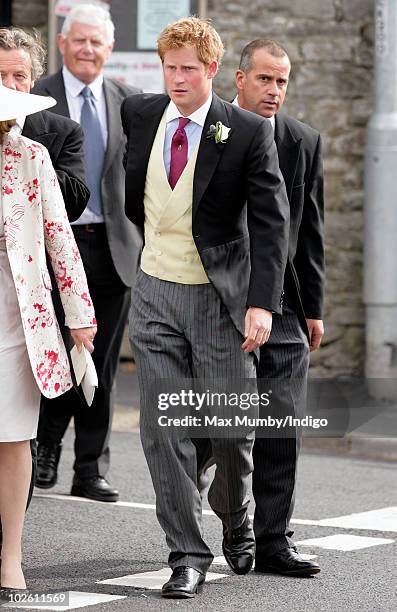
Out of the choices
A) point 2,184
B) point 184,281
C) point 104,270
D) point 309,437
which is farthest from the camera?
point 309,437

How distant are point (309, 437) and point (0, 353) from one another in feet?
16.6

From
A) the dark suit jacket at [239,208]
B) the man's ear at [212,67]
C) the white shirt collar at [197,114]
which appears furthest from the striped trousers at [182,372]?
the man's ear at [212,67]

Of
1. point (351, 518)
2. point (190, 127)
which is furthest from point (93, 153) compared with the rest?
point (351, 518)

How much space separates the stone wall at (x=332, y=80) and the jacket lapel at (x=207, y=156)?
256 inches

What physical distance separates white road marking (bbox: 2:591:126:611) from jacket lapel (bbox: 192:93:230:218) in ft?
4.82

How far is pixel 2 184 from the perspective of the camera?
5.53m

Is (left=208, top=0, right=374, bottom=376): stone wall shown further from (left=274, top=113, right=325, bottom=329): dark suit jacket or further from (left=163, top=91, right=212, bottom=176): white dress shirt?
(left=163, top=91, right=212, bottom=176): white dress shirt

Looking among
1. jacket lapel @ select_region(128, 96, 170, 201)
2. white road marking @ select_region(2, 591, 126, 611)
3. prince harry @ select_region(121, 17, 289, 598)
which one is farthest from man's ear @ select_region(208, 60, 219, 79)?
white road marking @ select_region(2, 591, 126, 611)

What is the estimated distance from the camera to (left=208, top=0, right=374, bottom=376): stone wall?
12344 millimetres

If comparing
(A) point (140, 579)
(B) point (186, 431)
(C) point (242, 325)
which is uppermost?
(C) point (242, 325)

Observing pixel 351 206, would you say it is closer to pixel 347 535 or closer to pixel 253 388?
pixel 347 535

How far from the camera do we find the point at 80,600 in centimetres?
561

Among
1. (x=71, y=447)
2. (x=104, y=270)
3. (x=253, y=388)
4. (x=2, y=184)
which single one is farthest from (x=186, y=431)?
(x=71, y=447)

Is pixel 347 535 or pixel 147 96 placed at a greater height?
pixel 147 96
